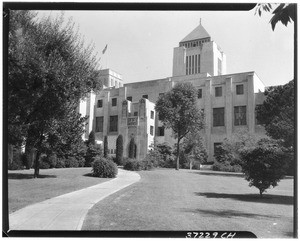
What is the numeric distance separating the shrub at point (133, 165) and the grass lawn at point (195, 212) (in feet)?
27.4

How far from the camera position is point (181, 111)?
687 inches

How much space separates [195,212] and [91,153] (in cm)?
950

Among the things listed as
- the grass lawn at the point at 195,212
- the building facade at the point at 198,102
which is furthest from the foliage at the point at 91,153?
the grass lawn at the point at 195,212

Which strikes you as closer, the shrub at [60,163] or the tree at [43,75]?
the tree at [43,75]

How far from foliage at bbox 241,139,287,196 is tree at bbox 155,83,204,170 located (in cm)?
398

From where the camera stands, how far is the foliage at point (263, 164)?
1083 centimetres

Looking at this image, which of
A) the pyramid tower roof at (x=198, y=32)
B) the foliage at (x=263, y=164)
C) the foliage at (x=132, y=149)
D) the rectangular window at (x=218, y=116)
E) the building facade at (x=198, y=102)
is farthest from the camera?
the foliage at (x=132, y=149)

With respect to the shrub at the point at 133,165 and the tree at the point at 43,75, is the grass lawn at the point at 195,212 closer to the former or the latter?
the tree at the point at 43,75

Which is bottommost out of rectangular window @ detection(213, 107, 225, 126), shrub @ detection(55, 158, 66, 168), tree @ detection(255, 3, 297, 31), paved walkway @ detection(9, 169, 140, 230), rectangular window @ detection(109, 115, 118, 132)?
paved walkway @ detection(9, 169, 140, 230)

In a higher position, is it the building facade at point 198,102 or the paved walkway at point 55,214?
the building facade at point 198,102

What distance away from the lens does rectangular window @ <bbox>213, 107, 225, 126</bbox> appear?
20.3 m

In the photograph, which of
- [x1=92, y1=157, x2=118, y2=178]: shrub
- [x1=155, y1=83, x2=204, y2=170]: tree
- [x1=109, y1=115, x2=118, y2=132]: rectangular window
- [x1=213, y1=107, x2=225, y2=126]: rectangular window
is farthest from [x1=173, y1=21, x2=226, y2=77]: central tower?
[x1=92, y1=157, x2=118, y2=178]: shrub

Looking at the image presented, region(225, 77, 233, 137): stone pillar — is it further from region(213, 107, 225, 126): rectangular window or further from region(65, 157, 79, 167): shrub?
region(65, 157, 79, 167): shrub

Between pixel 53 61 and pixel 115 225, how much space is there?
6043 millimetres
